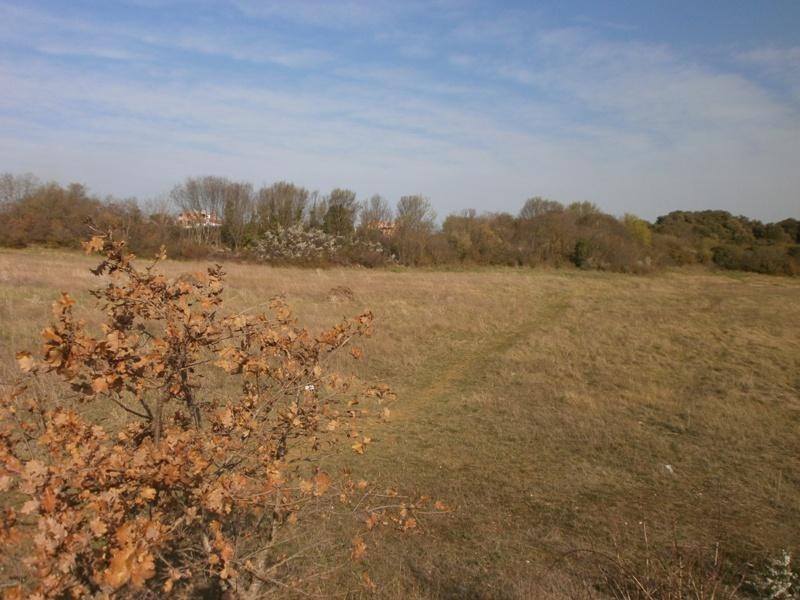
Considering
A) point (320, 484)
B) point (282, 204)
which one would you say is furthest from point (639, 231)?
point (320, 484)

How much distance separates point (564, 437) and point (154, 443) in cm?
727

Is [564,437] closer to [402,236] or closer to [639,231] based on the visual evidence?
[402,236]

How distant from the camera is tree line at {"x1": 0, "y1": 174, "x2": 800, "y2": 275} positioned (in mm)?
40875

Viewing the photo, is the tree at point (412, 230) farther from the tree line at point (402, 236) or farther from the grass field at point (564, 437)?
the grass field at point (564, 437)

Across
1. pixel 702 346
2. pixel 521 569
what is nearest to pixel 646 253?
pixel 702 346

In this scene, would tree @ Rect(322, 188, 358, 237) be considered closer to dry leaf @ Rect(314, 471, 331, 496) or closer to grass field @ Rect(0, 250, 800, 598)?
grass field @ Rect(0, 250, 800, 598)

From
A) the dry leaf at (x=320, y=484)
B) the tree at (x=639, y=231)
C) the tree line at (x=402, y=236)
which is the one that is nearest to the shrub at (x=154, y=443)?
the dry leaf at (x=320, y=484)

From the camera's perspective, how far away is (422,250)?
4638 cm

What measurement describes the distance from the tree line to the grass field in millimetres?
20571

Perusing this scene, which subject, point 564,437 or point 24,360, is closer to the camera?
point 24,360

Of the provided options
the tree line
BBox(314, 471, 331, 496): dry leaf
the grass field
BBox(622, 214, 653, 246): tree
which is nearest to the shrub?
BBox(314, 471, 331, 496): dry leaf

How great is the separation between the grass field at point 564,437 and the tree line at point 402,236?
20.6 meters

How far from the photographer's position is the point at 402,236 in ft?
153

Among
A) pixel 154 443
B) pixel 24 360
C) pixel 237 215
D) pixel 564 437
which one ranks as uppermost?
pixel 237 215
